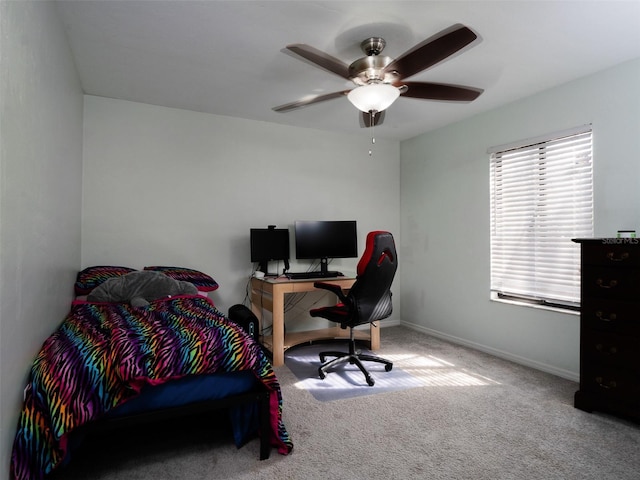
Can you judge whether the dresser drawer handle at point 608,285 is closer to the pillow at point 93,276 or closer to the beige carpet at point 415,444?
the beige carpet at point 415,444

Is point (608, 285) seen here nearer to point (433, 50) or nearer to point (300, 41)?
point (433, 50)

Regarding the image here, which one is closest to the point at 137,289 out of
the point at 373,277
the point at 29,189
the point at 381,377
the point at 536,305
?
the point at 29,189

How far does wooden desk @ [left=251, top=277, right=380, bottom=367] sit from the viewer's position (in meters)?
3.43

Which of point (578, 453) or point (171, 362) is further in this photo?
point (578, 453)

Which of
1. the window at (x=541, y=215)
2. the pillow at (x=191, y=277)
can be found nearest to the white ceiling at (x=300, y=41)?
the window at (x=541, y=215)

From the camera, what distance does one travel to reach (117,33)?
7.79 ft

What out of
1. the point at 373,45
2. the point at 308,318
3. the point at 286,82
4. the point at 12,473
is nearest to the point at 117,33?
the point at 286,82

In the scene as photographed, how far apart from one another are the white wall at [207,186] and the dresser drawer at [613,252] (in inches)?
101

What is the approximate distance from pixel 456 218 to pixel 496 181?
1.94 ft

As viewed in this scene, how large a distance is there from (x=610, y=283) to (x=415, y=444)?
1.60 meters

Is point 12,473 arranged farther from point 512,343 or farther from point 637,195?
point 637,195

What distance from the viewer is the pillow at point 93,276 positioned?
9.61 ft

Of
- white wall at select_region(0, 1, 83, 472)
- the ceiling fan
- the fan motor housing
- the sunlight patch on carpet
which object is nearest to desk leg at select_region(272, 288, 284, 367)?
the sunlight patch on carpet

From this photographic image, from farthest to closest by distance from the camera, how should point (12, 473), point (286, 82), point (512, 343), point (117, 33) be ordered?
point (512, 343) → point (286, 82) → point (117, 33) → point (12, 473)
